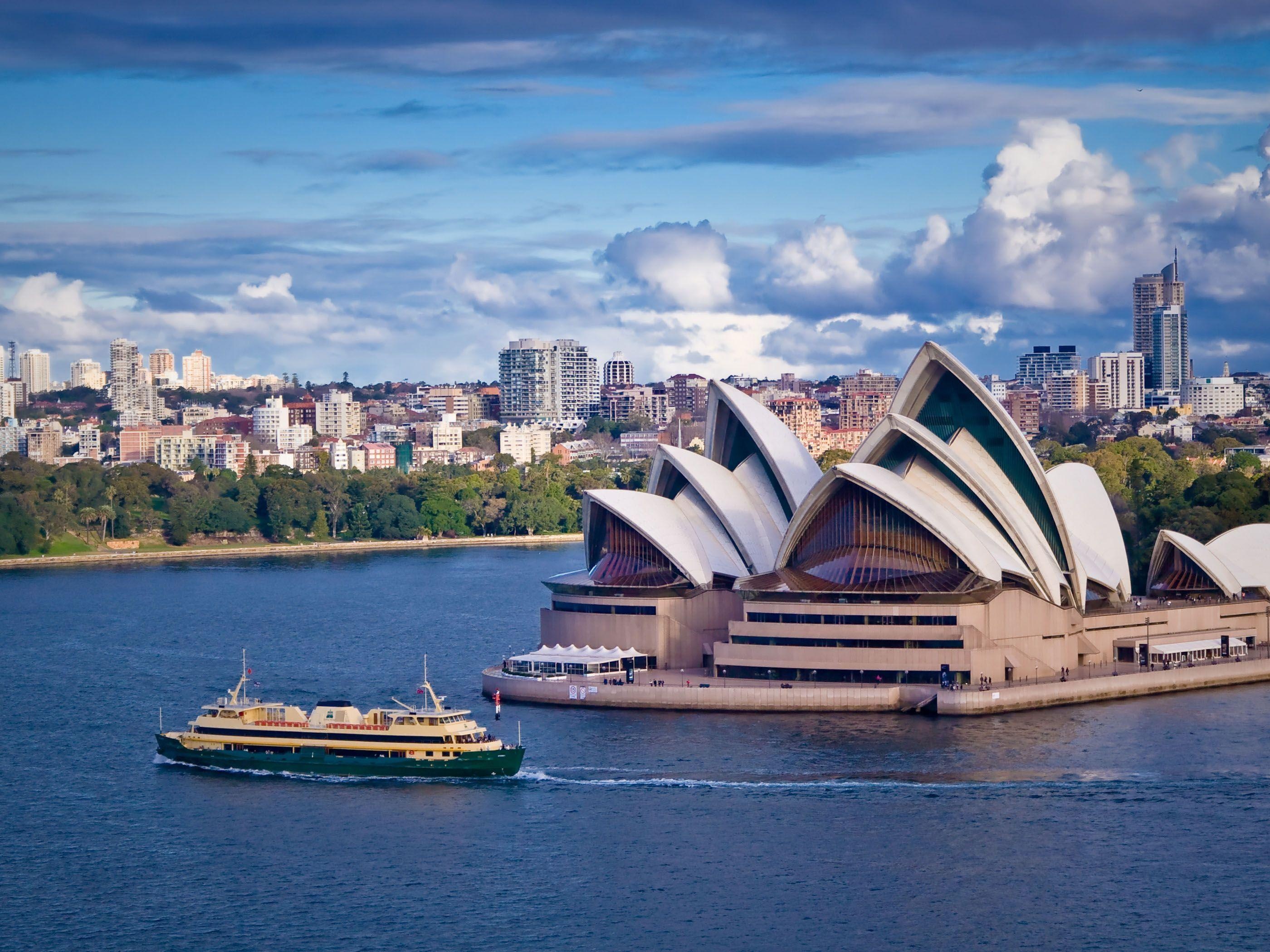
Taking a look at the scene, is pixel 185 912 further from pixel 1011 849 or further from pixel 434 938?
pixel 1011 849

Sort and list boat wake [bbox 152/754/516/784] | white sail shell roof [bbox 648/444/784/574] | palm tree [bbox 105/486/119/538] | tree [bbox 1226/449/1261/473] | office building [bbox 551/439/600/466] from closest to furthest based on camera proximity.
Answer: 1. boat wake [bbox 152/754/516/784]
2. white sail shell roof [bbox 648/444/784/574]
3. palm tree [bbox 105/486/119/538]
4. tree [bbox 1226/449/1261/473]
5. office building [bbox 551/439/600/466]

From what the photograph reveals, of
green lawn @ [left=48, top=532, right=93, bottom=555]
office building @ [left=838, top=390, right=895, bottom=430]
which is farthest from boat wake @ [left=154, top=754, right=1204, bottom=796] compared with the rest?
office building @ [left=838, top=390, right=895, bottom=430]

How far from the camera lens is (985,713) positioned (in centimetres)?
4522

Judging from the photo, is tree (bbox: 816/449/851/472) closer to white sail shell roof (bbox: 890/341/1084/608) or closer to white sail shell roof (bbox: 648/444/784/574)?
white sail shell roof (bbox: 648/444/784/574)

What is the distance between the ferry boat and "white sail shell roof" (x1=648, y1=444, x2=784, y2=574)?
1318cm

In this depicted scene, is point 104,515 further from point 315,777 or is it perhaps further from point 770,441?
point 315,777

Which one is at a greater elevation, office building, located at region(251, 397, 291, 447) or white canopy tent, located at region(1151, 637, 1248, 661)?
office building, located at region(251, 397, 291, 447)

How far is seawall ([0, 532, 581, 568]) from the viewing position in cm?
9969

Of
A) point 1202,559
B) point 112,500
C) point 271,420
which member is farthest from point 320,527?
point 271,420

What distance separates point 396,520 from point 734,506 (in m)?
63.1

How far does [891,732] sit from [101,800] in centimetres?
1769

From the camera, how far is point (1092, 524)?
55.2 meters

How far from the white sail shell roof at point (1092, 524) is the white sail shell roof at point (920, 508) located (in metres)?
3.85

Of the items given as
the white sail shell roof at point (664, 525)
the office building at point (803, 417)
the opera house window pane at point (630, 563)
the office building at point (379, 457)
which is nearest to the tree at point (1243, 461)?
the office building at point (803, 417)
